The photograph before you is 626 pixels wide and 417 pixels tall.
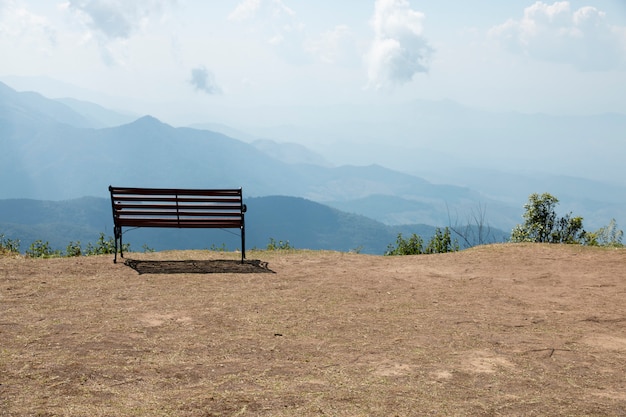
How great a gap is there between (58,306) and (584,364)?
700 centimetres

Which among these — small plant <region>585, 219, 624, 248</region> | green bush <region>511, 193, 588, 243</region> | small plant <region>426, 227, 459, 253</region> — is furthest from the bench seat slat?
small plant <region>585, 219, 624, 248</region>

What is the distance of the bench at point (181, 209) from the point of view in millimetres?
10797

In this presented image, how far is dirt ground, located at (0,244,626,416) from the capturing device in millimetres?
4625

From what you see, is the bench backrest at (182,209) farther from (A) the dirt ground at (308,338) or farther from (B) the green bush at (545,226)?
(B) the green bush at (545,226)

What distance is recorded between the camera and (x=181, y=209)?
10914mm

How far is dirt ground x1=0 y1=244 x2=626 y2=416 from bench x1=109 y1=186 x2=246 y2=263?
848 mm

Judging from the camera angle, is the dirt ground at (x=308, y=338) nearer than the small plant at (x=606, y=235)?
Yes

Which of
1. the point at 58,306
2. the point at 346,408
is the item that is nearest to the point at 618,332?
the point at 346,408

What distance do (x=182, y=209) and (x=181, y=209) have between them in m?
0.02

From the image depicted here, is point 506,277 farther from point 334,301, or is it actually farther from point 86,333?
point 86,333

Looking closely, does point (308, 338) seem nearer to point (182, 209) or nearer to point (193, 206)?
point (193, 206)

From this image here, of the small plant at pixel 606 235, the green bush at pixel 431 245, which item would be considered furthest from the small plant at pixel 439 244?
the small plant at pixel 606 235

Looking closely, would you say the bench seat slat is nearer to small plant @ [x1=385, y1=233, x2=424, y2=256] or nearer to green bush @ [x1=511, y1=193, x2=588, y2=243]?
small plant @ [x1=385, y1=233, x2=424, y2=256]

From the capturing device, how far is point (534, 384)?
203 inches
